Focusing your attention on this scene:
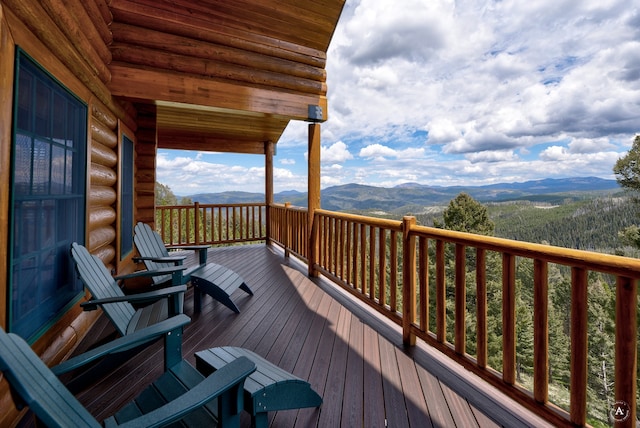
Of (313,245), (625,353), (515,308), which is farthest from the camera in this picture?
(313,245)

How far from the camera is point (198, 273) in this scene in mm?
3107

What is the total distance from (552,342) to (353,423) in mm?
26997

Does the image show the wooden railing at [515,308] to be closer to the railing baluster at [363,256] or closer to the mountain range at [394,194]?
the railing baluster at [363,256]

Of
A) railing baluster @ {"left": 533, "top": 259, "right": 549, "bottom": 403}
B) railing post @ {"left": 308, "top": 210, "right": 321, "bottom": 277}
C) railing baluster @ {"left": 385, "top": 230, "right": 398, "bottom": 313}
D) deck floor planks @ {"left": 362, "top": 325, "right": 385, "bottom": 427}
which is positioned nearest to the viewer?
railing baluster @ {"left": 533, "top": 259, "right": 549, "bottom": 403}

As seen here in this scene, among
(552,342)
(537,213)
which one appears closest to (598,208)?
(537,213)

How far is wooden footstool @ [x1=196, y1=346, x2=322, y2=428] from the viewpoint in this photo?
4.17ft

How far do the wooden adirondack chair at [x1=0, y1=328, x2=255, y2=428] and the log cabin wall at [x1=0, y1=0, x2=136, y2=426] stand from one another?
0.67m

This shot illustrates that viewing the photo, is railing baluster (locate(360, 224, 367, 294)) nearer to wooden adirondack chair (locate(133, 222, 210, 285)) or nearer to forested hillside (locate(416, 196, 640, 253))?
wooden adirondack chair (locate(133, 222, 210, 285))

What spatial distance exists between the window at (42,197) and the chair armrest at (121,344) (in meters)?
0.68

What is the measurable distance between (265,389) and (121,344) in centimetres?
62

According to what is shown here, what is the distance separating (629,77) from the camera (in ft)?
160

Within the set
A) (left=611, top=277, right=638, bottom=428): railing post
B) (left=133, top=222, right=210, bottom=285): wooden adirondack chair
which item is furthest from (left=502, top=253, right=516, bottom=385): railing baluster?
(left=133, top=222, right=210, bottom=285): wooden adirondack chair

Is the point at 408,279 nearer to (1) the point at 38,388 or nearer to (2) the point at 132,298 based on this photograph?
(2) the point at 132,298

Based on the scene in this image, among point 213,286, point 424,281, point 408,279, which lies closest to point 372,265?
point 408,279
